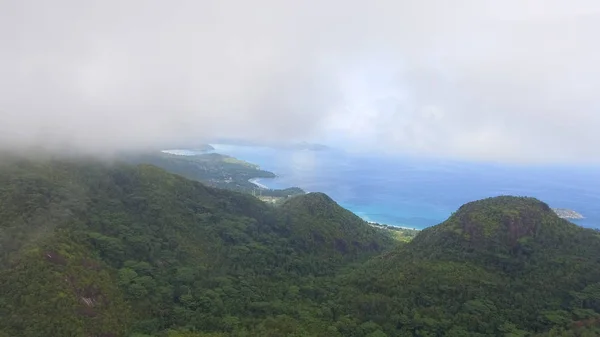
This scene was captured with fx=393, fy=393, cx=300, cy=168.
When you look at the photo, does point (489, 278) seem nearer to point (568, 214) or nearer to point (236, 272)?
point (236, 272)

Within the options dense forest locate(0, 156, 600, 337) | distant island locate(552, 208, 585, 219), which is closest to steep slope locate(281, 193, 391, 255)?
dense forest locate(0, 156, 600, 337)

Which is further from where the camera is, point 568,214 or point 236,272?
point 568,214

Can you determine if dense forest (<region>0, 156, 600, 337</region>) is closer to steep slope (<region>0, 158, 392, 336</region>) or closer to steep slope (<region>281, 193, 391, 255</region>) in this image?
steep slope (<region>0, 158, 392, 336</region>)

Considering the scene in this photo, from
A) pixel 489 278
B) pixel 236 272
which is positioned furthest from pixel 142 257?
pixel 489 278

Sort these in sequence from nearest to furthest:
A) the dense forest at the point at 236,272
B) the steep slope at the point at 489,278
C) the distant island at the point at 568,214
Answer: the dense forest at the point at 236,272
the steep slope at the point at 489,278
the distant island at the point at 568,214

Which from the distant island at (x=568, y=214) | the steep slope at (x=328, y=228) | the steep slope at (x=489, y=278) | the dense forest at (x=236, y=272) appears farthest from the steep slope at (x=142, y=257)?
the distant island at (x=568, y=214)

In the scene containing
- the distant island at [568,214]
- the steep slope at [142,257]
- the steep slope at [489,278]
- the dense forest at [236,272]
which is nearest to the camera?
the steep slope at [142,257]

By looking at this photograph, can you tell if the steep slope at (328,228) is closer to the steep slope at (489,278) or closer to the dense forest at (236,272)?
the dense forest at (236,272)
